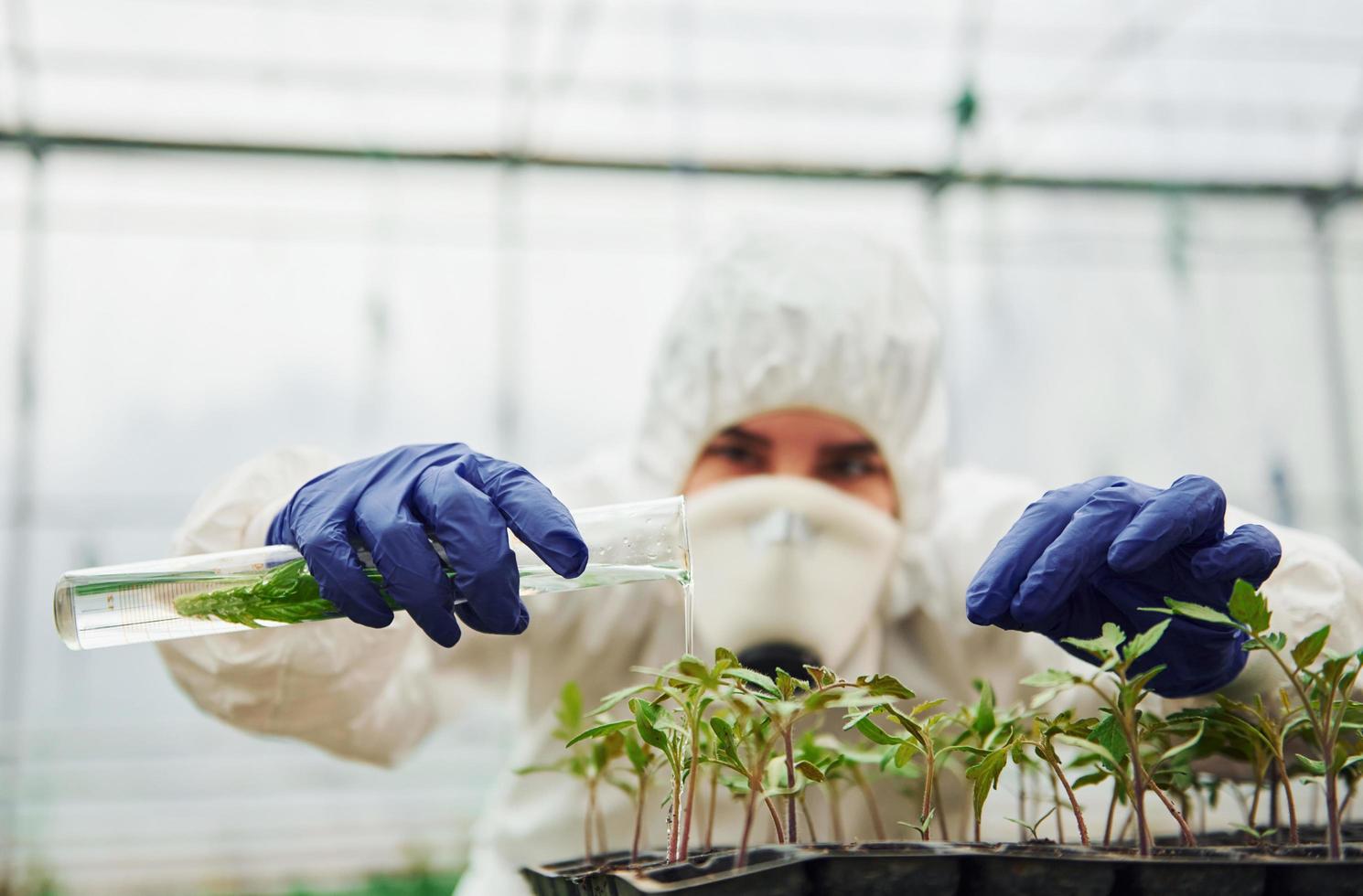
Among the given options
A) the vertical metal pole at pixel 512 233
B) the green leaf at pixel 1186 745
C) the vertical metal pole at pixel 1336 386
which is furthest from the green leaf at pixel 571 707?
the vertical metal pole at pixel 1336 386

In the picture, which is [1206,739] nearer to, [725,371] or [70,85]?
[725,371]

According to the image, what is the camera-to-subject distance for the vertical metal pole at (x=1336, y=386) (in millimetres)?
5223

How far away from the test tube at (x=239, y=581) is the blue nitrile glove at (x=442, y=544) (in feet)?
0.13

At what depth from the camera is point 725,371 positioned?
5.30 ft

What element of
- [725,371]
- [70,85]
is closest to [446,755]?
[70,85]

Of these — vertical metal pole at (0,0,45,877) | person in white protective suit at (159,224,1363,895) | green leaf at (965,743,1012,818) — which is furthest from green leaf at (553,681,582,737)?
vertical metal pole at (0,0,45,877)

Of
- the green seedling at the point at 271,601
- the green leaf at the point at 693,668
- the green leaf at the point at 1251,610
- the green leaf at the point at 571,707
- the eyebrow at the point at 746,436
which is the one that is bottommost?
the green leaf at the point at 571,707

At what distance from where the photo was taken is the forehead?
157 centimetres

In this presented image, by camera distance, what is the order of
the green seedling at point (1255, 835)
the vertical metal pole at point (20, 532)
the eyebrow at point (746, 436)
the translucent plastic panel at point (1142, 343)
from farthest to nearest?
1. the translucent plastic panel at point (1142, 343)
2. the vertical metal pole at point (20, 532)
3. the eyebrow at point (746, 436)
4. the green seedling at point (1255, 835)

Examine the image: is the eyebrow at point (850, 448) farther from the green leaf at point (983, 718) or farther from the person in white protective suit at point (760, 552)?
the green leaf at point (983, 718)

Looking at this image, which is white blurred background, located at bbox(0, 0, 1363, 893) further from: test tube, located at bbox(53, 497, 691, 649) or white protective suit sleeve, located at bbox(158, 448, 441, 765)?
test tube, located at bbox(53, 497, 691, 649)

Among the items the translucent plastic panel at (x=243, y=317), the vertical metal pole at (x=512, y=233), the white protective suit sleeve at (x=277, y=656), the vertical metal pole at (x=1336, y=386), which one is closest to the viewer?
the white protective suit sleeve at (x=277, y=656)

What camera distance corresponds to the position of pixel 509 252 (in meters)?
4.89

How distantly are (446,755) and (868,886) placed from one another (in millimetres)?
4407
